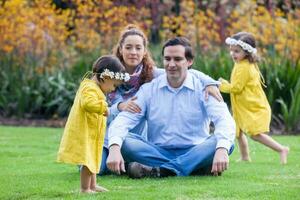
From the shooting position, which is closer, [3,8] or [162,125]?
[162,125]

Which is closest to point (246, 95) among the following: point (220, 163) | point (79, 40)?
point (220, 163)

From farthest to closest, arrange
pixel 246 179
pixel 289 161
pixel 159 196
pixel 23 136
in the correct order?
1. pixel 23 136
2. pixel 289 161
3. pixel 246 179
4. pixel 159 196

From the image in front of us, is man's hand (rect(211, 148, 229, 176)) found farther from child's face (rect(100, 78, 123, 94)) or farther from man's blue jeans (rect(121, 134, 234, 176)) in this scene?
child's face (rect(100, 78, 123, 94))

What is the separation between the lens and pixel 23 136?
11.6 metres

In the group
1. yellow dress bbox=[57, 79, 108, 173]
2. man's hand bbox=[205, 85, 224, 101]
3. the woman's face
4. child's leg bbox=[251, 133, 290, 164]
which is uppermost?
the woman's face

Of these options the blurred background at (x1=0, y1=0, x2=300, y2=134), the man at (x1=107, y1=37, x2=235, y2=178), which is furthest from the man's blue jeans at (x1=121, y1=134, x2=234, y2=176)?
the blurred background at (x1=0, y1=0, x2=300, y2=134)

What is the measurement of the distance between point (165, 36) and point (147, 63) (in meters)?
8.20

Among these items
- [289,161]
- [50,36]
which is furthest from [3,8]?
[289,161]

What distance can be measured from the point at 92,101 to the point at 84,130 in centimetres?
25

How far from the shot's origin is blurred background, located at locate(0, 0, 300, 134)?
14273 mm

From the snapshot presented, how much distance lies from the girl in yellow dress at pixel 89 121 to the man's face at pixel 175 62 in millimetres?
888

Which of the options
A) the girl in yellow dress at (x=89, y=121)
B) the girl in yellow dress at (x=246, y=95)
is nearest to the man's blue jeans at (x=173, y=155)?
the girl in yellow dress at (x=89, y=121)

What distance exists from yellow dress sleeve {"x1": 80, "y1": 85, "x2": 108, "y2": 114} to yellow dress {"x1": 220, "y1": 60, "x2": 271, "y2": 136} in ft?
10.00

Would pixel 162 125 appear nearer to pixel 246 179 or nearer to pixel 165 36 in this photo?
pixel 246 179
